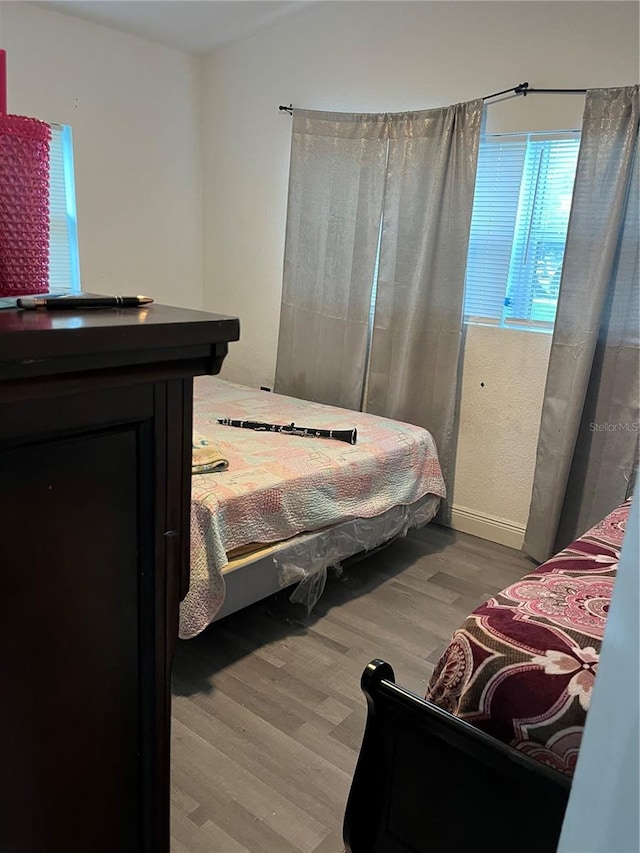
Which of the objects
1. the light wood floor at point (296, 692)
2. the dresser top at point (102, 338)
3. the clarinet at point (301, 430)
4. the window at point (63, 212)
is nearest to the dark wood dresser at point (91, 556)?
the dresser top at point (102, 338)

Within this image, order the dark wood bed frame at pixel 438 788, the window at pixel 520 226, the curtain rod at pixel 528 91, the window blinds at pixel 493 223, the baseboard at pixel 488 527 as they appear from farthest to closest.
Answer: the baseboard at pixel 488 527 < the window blinds at pixel 493 223 < the window at pixel 520 226 < the curtain rod at pixel 528 91 < the dark wood bed frame at pixel 438 788

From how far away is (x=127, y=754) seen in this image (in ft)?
2.25

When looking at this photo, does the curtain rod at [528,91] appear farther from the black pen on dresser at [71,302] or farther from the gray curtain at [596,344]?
the black pen on dresser at [71,302]

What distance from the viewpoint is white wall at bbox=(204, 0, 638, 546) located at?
2.75m

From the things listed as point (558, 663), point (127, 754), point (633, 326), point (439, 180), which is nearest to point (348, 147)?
point (439, 180)

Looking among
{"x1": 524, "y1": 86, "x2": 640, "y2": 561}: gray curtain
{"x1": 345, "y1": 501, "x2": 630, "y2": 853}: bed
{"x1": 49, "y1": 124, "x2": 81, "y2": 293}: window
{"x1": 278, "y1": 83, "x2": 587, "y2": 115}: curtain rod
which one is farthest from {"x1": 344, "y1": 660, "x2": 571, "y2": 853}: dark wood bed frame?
{"x1": 49, "y1": 124, "x2": 81, "y2": 293}: window

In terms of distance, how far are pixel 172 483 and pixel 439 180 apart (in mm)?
2800

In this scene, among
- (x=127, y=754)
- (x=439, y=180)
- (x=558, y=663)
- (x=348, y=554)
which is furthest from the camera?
(x=439, y=180)

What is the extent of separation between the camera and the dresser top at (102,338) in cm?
48

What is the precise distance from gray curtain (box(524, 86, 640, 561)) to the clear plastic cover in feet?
2.56

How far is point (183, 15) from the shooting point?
3504 millimetres

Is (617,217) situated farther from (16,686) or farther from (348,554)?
(16,686)

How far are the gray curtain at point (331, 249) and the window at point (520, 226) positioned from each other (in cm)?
55

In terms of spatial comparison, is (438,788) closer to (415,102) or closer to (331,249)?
(331,249)
